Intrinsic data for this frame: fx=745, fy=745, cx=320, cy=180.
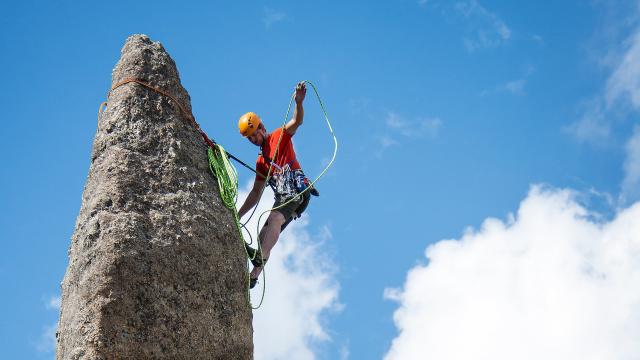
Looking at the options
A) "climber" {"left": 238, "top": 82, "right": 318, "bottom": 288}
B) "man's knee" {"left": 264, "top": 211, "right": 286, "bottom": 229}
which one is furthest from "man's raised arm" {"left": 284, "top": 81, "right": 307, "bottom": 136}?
"man's knee" {"left": 264, "top": 211, "right": 286, "bottom": 229}

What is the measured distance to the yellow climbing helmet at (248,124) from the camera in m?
8.40

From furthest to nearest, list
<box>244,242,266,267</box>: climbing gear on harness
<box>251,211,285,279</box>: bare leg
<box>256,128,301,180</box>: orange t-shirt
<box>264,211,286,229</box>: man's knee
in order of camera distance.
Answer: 1. <box>256,128,301,180</box>: orange t-shirt
2. <box>264,211,286,229</box>: man's knee
3. <box>251,211,285,279</box>: bare leg
4. <box>244,242,266,267</box>: climbing gear on harness

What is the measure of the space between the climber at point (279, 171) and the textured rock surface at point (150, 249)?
95 centimetres

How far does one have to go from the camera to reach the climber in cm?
818

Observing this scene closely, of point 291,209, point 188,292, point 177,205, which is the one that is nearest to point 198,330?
point 188,292

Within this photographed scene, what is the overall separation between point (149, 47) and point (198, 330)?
3.10 metres

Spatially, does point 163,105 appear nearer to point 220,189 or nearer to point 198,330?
point 220,189

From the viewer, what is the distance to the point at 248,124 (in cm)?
839

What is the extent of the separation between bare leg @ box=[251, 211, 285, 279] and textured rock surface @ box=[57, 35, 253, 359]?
2.23 ft

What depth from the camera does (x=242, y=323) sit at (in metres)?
6.80

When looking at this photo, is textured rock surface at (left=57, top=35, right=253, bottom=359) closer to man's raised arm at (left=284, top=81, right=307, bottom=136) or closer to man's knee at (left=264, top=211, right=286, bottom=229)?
man's knee at (left=264, top=211, right=286, bottom=229)

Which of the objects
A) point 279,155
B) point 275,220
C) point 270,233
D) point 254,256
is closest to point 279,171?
point 279,155

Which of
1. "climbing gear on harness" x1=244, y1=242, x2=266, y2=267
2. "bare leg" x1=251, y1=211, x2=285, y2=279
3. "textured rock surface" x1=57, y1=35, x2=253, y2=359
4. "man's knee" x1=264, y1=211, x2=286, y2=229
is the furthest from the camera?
"man's knee" x1=264, y1=211, x2=286, y2=229

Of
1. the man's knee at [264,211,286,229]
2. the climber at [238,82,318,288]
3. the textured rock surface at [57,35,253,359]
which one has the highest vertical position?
the climber at [238,82,318,288]
